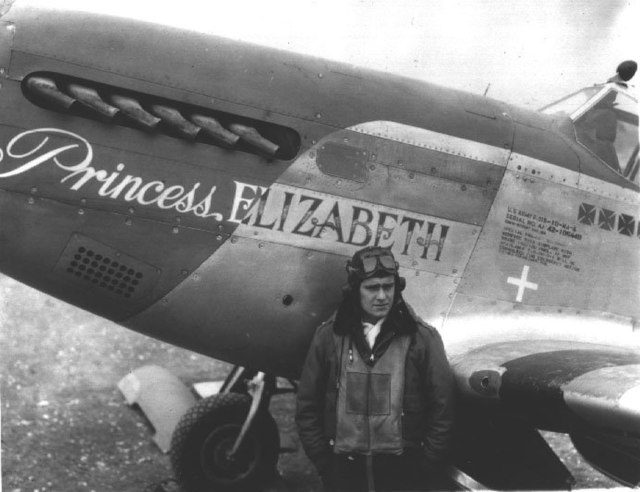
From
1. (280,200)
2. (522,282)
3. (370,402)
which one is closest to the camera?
(370,402)

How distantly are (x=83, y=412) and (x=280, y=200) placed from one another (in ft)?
9.78

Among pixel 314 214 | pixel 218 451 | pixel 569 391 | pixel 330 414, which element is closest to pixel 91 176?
pixel 314 214

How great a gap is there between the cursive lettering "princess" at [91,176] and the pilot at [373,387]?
0.80 metres

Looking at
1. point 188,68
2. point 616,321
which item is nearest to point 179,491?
point 188,68

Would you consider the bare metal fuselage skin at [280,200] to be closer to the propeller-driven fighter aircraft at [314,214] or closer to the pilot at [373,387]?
the propeller-driven fighter aircraft at [314,214]

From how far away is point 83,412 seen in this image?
18.8 ft

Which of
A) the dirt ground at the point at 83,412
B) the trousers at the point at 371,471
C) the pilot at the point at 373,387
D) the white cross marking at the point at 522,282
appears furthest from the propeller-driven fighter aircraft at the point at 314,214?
the dirt ground at the point at 83,412

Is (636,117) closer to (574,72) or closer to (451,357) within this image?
(574,72)

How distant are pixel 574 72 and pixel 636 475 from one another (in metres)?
3.04

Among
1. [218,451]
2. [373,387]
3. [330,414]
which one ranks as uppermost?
[373,387]

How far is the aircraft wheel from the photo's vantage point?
4441 mm

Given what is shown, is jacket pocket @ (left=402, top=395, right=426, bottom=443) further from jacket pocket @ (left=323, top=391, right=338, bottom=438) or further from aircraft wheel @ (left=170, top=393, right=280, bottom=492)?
aircraft wheel @ (left=170, top=393, right=280, bottom=492)

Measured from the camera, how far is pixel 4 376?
617 centimetres

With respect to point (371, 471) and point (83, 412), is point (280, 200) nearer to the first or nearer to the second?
point (371, 471)
